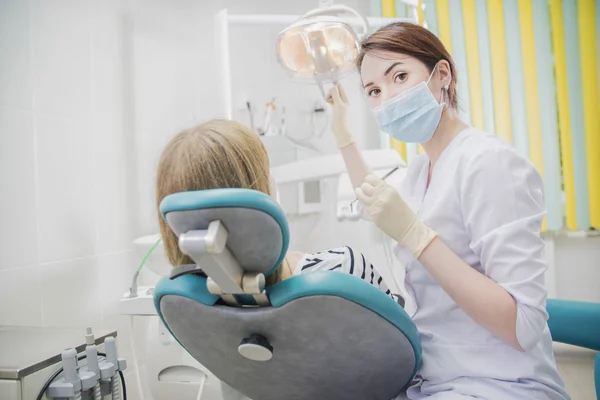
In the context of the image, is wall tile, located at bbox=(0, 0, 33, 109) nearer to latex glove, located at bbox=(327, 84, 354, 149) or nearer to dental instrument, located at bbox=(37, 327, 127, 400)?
dental instrument, located at bbox=(37, 327, 127, 400)

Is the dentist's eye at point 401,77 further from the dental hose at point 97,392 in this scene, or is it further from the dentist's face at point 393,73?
the dental hose at point 97,392

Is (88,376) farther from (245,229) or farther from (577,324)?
(577,324)

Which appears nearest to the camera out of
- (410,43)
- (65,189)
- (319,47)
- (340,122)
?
(410,43)

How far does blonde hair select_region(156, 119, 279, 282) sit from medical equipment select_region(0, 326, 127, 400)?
1.34 ft

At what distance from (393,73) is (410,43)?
8 centimetres

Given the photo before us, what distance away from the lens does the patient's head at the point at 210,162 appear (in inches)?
32.9

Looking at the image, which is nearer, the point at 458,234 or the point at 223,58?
the point at 458,234

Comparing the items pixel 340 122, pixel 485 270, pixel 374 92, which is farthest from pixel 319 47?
pixel 485 270

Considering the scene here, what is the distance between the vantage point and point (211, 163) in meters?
0.84

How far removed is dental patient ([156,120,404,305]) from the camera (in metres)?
0.83

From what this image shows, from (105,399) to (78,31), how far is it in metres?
1.41

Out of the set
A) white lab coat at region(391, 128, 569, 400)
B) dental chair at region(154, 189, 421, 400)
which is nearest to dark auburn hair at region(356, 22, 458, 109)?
white lab coat at region(391, 128, 569, 400)

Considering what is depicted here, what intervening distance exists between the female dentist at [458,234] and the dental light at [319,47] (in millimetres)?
361

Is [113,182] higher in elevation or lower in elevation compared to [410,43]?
lower
